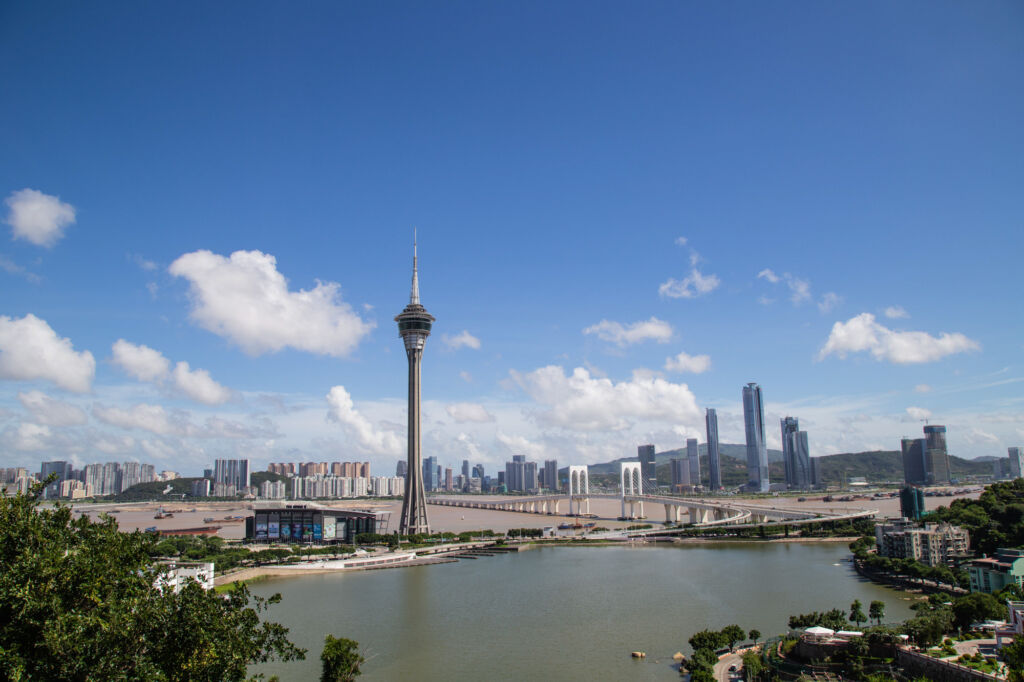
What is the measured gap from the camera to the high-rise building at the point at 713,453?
113312 mm

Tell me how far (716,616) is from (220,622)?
12857mm

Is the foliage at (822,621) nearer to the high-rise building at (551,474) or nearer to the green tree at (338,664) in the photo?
the green tree at (338,664)

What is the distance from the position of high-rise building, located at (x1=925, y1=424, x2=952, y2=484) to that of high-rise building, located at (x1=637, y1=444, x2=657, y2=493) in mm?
37899

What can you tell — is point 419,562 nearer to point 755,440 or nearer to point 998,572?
point 998,572

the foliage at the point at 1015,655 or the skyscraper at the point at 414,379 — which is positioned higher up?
the skyscraper at the point at 414,379

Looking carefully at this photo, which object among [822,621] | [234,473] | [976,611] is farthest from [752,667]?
[234,473]

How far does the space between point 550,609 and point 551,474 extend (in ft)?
347

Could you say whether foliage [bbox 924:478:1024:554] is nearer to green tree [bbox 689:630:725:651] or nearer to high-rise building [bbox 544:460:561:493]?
green tree [bbox 689:630:725:651]

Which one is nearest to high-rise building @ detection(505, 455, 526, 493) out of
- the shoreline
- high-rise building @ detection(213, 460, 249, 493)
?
high-rise building @ detection(213, 460, 249, 493)

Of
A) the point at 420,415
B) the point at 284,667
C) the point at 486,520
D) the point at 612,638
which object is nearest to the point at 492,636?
the point at 612,638

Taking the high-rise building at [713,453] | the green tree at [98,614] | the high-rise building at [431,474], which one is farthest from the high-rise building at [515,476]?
the green tree at [98,614]

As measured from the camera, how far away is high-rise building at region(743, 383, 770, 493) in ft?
347

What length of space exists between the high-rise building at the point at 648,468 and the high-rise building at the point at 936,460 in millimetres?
37899

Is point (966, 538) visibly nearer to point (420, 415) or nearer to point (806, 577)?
point (806, 577)
